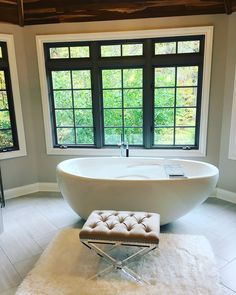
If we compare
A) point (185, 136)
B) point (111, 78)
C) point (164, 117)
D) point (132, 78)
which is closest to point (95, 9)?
point (111, 78)

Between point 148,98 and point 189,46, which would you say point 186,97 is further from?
→ point 189,46

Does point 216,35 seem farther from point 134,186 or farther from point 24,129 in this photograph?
point 24,129

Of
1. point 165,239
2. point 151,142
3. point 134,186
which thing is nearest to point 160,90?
point 151,142

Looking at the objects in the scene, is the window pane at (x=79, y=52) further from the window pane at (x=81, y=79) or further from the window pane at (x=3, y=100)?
the window pane at (x=3, y=100)

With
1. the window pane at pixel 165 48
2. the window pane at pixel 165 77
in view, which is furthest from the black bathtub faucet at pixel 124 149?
the window pane at pixel 165 48

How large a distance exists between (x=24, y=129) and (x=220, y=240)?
2.88m

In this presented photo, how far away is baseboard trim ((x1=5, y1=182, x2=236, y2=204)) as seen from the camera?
340 cm

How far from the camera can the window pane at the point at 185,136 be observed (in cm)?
352

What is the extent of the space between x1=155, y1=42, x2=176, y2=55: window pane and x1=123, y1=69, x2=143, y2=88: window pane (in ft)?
1.12

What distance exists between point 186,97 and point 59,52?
6.13 ft

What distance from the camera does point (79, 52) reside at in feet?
11.3

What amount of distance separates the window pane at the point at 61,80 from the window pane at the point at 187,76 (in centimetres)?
154

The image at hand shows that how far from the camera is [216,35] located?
309 cm

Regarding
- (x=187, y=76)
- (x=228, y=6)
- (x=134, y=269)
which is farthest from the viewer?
(x=187, y=76)
